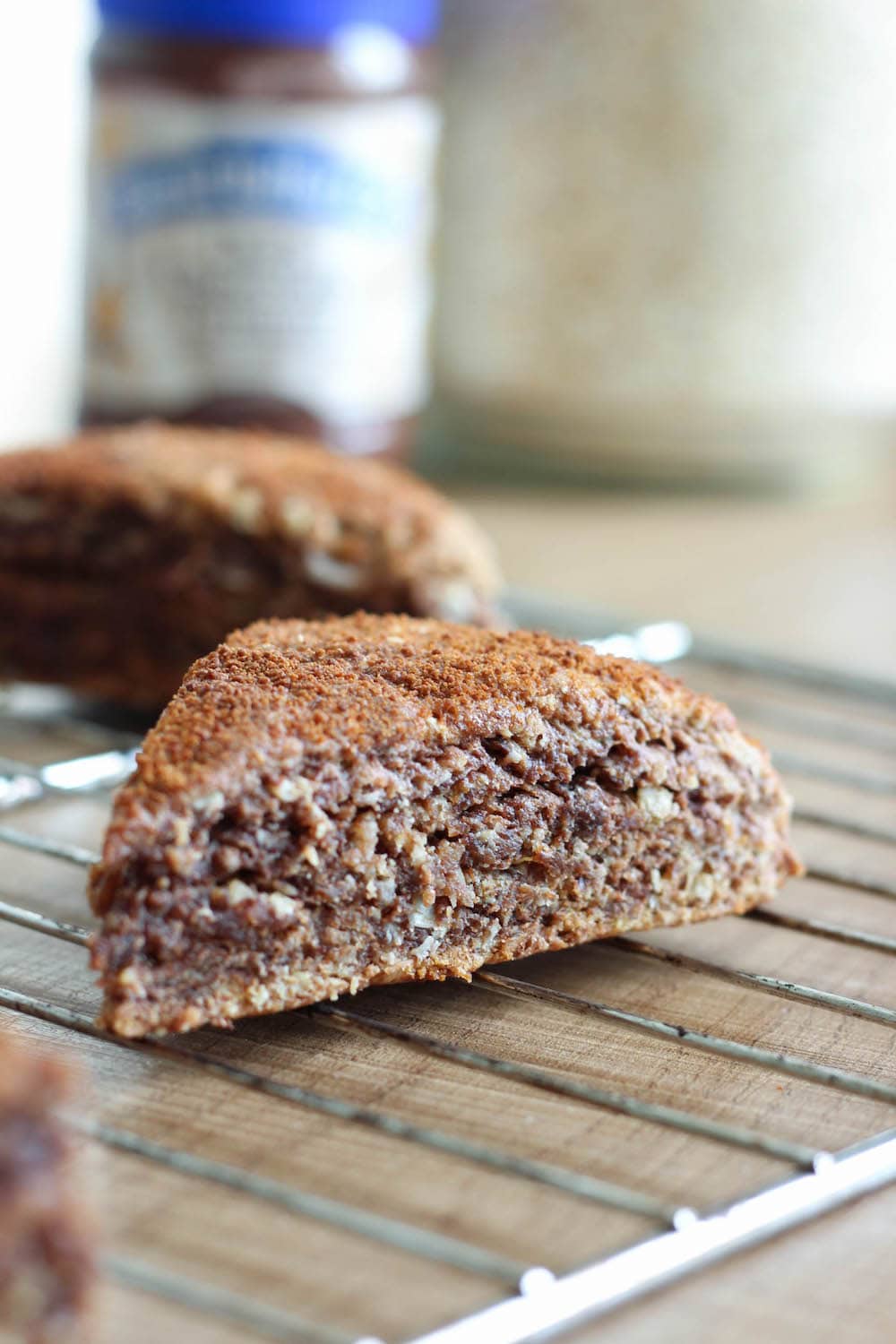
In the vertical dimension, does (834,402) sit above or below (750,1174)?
above

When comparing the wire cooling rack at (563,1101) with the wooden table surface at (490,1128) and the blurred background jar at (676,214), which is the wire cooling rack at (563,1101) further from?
the blurred background jar at (676,214)

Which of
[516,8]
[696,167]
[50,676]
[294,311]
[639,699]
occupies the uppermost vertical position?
[516,8]

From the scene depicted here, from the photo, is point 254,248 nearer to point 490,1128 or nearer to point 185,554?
point 185,554

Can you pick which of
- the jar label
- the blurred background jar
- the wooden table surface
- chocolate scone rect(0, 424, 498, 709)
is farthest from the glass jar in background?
the wooden table surface

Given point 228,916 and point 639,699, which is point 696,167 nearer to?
point 639,699

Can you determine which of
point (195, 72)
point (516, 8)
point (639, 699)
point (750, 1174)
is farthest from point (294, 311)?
point (750, 1174)

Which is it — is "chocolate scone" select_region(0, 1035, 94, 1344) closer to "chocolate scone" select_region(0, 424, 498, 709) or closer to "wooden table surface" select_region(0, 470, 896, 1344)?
"wooden table surface" select_region(0, 470, 896, 1344)

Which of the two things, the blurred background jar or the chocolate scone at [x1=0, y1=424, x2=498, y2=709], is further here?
the blurred background jar
